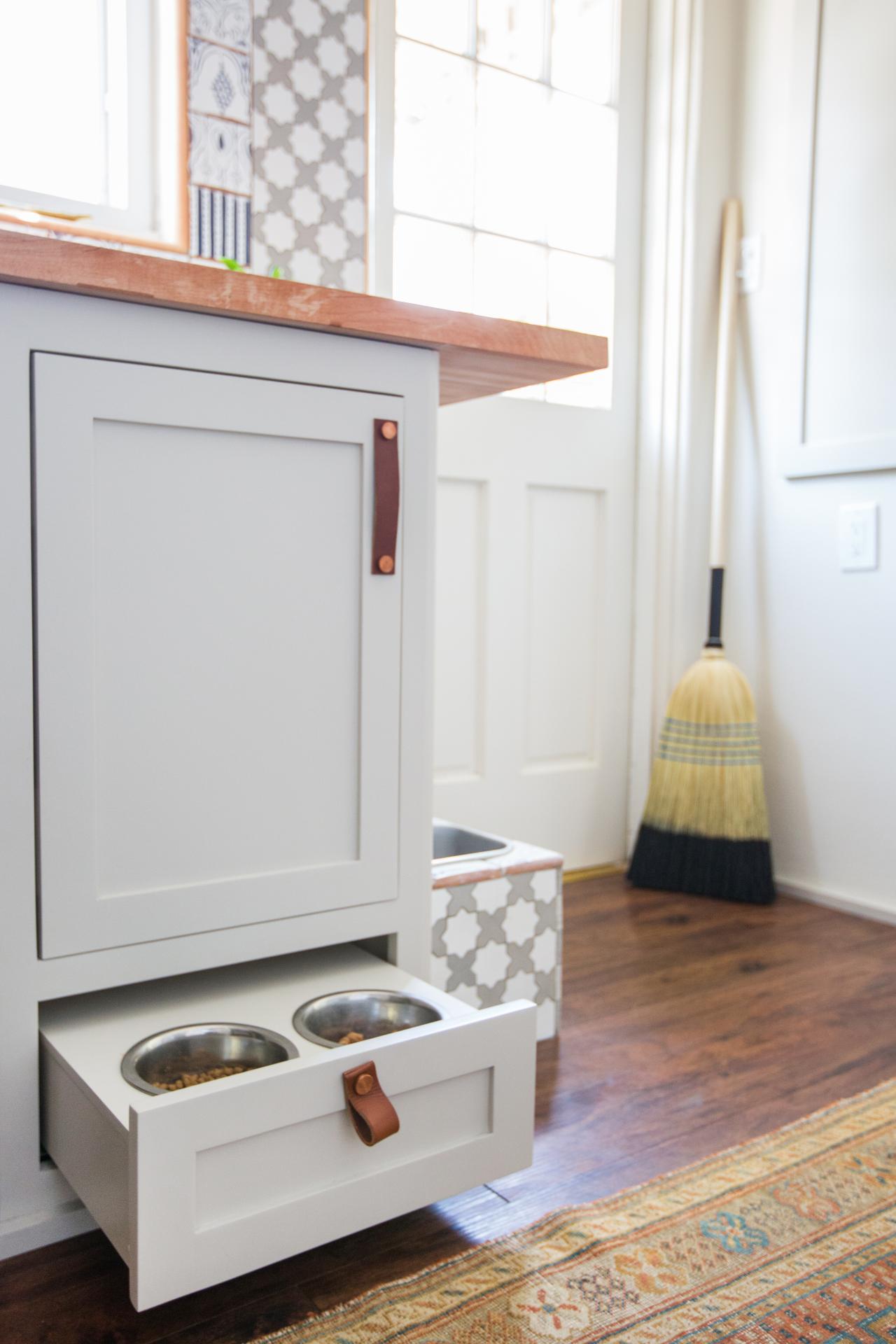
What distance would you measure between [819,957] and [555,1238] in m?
0.95

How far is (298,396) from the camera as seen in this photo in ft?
3.14

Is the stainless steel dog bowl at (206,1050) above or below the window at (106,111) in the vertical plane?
below

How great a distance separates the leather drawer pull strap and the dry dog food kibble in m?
0.45

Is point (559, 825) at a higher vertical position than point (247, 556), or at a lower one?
lower

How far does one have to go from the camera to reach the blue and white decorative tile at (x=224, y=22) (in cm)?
157

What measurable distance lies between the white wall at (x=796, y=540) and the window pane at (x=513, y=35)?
361 millimetres

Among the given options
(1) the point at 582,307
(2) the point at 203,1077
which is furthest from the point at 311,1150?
(1) the point at 582,307

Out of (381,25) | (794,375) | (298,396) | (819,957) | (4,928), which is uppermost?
(381,25)

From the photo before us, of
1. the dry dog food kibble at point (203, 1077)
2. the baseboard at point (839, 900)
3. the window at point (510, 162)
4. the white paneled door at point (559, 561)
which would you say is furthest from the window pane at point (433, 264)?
the dry dog food kibble at point (203, 1077)

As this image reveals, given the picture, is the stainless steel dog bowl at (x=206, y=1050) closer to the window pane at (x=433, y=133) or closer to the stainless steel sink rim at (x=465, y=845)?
the stainless steel sink rim at (x=465, y=845)

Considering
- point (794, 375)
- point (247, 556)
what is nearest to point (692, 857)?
point (794, 375)

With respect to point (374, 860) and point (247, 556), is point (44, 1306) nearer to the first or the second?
point (374, 860)

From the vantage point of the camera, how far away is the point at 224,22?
1.59 meters

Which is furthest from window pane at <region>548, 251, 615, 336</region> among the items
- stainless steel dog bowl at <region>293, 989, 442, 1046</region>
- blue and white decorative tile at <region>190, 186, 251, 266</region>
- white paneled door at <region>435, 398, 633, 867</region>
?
stainless steel dog bowl at <region>293, 989, 442, 1046</region>
